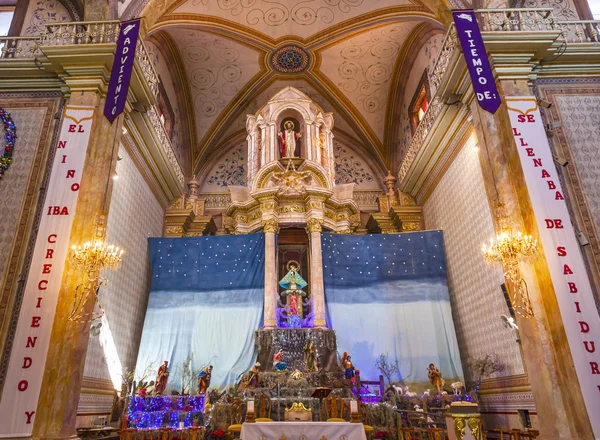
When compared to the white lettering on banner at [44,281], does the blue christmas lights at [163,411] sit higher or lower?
lower

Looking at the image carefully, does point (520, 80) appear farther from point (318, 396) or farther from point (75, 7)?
point (75, 7)

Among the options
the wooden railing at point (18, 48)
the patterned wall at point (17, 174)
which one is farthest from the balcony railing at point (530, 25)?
the wooden railing at point (18, 48)

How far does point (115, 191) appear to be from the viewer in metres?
→ 10.8


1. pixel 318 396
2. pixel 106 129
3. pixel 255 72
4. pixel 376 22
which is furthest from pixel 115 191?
pixel 376 22

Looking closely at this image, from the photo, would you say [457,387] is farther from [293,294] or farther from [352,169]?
[352,169]

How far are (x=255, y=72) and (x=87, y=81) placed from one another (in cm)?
857

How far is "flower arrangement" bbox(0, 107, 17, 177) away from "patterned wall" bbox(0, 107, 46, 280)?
0.08m

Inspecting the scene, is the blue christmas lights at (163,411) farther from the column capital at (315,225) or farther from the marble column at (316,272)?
the column capital at (315,225)

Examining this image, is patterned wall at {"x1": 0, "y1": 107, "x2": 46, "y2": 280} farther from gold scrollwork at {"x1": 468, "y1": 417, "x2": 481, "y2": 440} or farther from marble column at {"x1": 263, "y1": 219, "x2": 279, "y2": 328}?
gold scrollwork at {"x1": 468, "y1": 417, "x2": 481, "y2": 440}

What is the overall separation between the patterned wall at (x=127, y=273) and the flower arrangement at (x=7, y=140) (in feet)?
7.27


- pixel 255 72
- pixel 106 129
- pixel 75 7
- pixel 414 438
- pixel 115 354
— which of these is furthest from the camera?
pixel 255 72

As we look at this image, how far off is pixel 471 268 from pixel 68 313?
9.31 metres

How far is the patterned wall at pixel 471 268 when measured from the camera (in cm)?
987

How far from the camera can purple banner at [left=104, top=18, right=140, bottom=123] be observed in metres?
9.09
